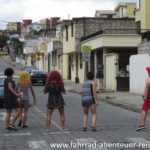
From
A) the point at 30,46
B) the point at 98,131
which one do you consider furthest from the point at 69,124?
the point at 30,46

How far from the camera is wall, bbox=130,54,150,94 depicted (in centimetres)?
2908

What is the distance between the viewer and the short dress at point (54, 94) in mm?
13828

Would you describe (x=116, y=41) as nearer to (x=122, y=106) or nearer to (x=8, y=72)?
(x=122, y=106)

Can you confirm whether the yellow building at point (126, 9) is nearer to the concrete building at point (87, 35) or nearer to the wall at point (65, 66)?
the wall at point (65, 66)

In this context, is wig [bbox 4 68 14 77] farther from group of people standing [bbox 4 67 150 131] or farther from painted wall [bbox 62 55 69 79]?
painted wall [bbox 62 55 69 79]

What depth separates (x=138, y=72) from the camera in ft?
99.2

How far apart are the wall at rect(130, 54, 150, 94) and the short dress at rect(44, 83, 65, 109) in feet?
50.4

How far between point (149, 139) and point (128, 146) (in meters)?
1.22

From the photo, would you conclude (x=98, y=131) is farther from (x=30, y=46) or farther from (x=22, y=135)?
(x=30, y=46)

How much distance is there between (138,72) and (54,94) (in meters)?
16.9

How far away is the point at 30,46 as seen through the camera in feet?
310

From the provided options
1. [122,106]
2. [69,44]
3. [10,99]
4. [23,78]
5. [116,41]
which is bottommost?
[122,106]

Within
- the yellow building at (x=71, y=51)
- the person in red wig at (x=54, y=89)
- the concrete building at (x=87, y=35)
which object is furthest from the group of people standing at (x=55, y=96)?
the yellow building at (x=71, y=51)

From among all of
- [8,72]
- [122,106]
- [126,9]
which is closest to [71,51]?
Answer: [126,9]
